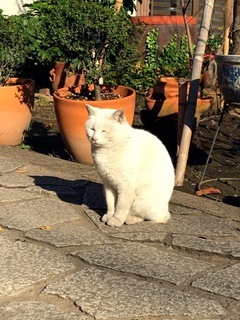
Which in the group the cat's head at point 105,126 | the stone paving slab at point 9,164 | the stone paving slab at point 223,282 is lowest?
the stone paving slab at point 9,164

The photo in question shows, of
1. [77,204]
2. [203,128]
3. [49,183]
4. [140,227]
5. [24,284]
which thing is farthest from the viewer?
[203,128]

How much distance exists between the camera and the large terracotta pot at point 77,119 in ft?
19.2

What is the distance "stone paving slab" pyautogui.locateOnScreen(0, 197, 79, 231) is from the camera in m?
4.27

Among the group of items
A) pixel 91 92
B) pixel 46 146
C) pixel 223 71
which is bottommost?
pixel 46 146

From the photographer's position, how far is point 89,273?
3467 millimetres

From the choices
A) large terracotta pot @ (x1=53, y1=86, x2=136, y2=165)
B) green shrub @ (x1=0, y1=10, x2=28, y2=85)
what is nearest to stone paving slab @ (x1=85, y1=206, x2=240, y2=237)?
large terracotta pot @ (x1=53, y1=86, x2=136, y2=165)

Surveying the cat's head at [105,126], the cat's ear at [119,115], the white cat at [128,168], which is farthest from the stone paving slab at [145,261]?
the cat's ear at [119,115]

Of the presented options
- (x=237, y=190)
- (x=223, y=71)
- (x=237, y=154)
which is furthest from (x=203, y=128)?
(x=223, y=71)

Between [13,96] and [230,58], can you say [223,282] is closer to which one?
[230,58]

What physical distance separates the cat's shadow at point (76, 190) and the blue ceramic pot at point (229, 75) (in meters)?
1.29

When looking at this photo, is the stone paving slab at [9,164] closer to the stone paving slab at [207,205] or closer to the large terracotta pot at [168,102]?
the stone paving slab at [207,205]

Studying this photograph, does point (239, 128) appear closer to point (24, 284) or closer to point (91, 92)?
point (91, 92)

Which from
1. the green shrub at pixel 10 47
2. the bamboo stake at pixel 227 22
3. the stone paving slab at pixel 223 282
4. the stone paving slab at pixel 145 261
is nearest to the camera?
the stone paving slab at pixel 223 282

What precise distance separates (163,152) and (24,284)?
4.99 feet
